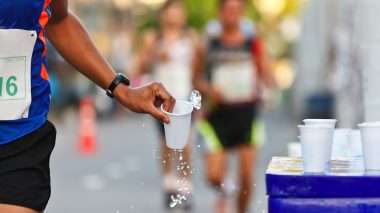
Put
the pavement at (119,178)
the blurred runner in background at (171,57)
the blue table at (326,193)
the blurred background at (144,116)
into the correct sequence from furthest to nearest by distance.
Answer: the blurred background at (144,116)
the pavement at (119,178)
the blurred runner in background at (171,57)
the blue table at (326,193)

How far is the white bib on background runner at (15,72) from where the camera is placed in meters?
4.38

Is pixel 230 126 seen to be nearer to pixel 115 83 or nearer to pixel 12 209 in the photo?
pixel 115 83

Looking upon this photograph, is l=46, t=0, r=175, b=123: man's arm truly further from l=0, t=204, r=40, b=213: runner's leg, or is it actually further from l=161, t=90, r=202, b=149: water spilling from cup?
l=0, t=204, r=40, b=213: runner's leg

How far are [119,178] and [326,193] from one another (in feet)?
37.2

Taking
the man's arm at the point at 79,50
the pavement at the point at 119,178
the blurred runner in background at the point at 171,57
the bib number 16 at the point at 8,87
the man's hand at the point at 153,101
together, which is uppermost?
the blurred runner in background at the point at 171,57

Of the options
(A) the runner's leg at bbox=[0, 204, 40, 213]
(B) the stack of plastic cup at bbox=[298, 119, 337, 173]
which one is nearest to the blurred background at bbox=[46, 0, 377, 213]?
(B) the stack of plastic cup at bbox=[298, 119, 337, 173]

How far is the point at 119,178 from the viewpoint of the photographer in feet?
50.9

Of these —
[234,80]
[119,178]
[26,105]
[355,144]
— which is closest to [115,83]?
[26,105]

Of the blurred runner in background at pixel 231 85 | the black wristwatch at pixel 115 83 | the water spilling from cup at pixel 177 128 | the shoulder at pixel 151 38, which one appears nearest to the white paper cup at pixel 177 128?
the water spilling from cup at pixel 177 128

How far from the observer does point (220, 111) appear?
10.1m

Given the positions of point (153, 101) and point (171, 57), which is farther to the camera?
point (171, 57)

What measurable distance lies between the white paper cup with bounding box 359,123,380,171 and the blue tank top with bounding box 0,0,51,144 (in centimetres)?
120

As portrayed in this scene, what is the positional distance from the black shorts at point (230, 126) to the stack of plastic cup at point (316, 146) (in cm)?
551

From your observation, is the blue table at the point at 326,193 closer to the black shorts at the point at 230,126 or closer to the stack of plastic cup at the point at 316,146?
the stack of plastic cup at the point at 316,146
